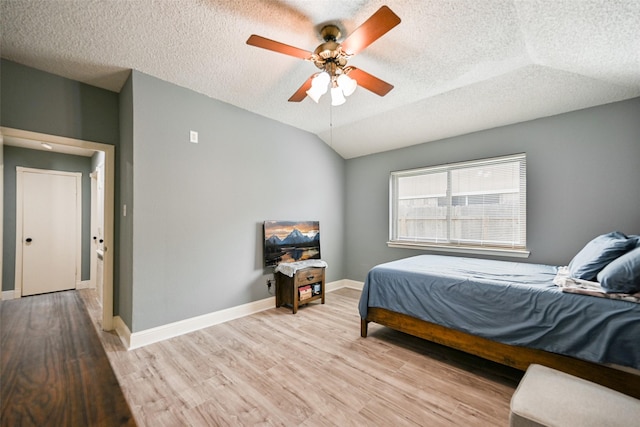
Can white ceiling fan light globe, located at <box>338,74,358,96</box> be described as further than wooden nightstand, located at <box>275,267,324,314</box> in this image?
No

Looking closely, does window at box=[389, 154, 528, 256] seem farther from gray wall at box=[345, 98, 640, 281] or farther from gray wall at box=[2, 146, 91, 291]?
gray wall at box=[2, 146, 91, 291]

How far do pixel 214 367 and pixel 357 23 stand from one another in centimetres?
304

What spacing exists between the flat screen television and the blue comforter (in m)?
1.48

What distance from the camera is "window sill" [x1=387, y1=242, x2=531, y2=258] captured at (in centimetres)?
326

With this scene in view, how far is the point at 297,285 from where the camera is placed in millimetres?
3590

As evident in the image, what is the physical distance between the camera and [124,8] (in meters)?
1.86

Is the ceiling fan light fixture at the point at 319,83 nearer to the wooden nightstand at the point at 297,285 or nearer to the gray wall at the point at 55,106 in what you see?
the wooden nightstand at the point at 297,285

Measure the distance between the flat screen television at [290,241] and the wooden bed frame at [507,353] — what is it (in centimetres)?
155

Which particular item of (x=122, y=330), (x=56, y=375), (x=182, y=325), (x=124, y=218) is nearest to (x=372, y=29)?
(x=124, y=218)

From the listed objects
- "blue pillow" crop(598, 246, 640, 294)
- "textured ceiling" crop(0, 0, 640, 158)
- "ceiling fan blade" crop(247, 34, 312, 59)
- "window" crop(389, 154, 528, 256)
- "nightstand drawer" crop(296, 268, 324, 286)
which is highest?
"textured ceiling" crop(0, 0, 640, 158)

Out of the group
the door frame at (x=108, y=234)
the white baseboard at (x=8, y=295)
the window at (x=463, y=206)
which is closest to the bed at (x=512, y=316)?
the window at (x=463, y=206)

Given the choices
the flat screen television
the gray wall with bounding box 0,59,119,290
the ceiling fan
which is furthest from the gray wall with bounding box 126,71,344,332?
the ceiling fan

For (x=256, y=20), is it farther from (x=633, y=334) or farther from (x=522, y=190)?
(x=522, y=190)

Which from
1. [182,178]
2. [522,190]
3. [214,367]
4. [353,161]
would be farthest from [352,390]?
[353,161]
